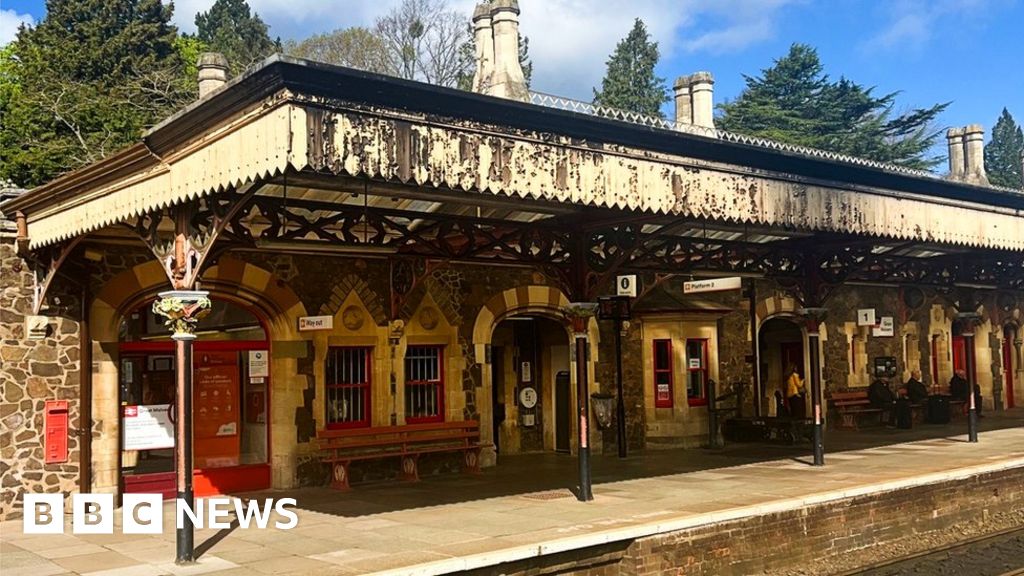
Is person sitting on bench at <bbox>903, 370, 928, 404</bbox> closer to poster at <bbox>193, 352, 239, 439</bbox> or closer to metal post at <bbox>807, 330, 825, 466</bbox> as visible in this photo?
metal post at <bbox>807, 330, 825, 466</bbox>

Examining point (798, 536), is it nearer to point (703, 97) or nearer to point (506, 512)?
point (506, 512)

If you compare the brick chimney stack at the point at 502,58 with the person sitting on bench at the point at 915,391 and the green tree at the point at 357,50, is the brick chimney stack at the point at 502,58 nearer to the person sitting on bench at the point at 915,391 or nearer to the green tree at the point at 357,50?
the person sitting on bench at the point at 915,391

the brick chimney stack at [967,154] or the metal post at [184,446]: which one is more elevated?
the brick chimney stack at [967,154]

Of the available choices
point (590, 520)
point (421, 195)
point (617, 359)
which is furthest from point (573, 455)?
point (421, 195)

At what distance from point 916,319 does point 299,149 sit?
18007mm

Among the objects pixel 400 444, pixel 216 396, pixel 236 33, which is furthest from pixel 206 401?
pixel 236 33

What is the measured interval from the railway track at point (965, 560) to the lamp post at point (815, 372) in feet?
6.96

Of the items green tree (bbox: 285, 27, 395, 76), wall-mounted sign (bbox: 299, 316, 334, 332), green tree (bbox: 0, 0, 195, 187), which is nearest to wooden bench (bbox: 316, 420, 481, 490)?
wall-mounted sign (bbox: 299, 316, 334, 332)

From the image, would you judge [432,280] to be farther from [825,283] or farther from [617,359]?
[825,283]

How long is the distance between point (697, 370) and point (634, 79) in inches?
1268

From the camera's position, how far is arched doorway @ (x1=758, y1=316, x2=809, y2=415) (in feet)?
67.0

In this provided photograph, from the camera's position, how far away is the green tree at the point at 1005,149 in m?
52.5

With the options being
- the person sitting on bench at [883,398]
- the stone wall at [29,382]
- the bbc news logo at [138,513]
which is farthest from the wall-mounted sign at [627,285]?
the person sitting on bench at [883,398]

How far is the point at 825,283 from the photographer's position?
1363 cm
